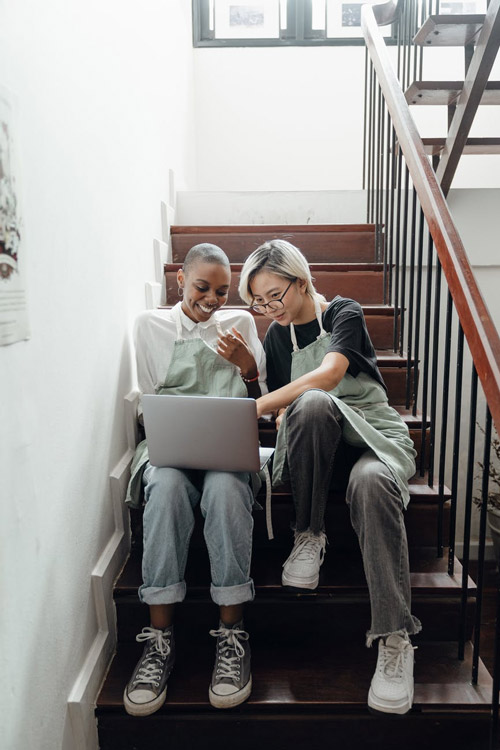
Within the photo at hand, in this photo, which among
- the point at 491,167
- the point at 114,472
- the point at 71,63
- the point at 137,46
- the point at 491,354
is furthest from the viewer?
the point at 491,167

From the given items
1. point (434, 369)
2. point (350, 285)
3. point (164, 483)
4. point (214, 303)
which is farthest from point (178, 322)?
point (350, 285)

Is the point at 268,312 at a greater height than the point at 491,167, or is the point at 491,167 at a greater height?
the point at 491,167

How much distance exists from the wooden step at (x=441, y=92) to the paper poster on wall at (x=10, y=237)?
187 cm

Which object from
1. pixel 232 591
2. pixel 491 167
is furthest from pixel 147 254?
pixel 491 167

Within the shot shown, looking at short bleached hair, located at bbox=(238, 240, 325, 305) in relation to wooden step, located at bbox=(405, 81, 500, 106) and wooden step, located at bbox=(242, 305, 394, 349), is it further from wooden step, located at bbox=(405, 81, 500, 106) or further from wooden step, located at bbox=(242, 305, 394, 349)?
wooden step, located at bbox=(405, 81, 500, 106)

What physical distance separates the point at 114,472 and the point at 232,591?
0.50 metres

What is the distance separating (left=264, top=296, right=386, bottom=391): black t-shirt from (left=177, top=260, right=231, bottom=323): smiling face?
21 centimetres

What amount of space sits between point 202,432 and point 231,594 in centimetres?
40

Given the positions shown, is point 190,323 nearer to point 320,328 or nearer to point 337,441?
point 320,328

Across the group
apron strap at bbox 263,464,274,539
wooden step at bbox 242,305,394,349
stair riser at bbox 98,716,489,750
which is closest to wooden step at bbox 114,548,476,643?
apron strap at bbox 263,464,274,539

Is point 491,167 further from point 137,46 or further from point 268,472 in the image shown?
point 268,472

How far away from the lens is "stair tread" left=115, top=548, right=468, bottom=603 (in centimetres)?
159

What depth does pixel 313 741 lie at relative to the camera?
1.44m

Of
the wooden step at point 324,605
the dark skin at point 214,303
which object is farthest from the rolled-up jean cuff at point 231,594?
the dark skin at point 214,303
